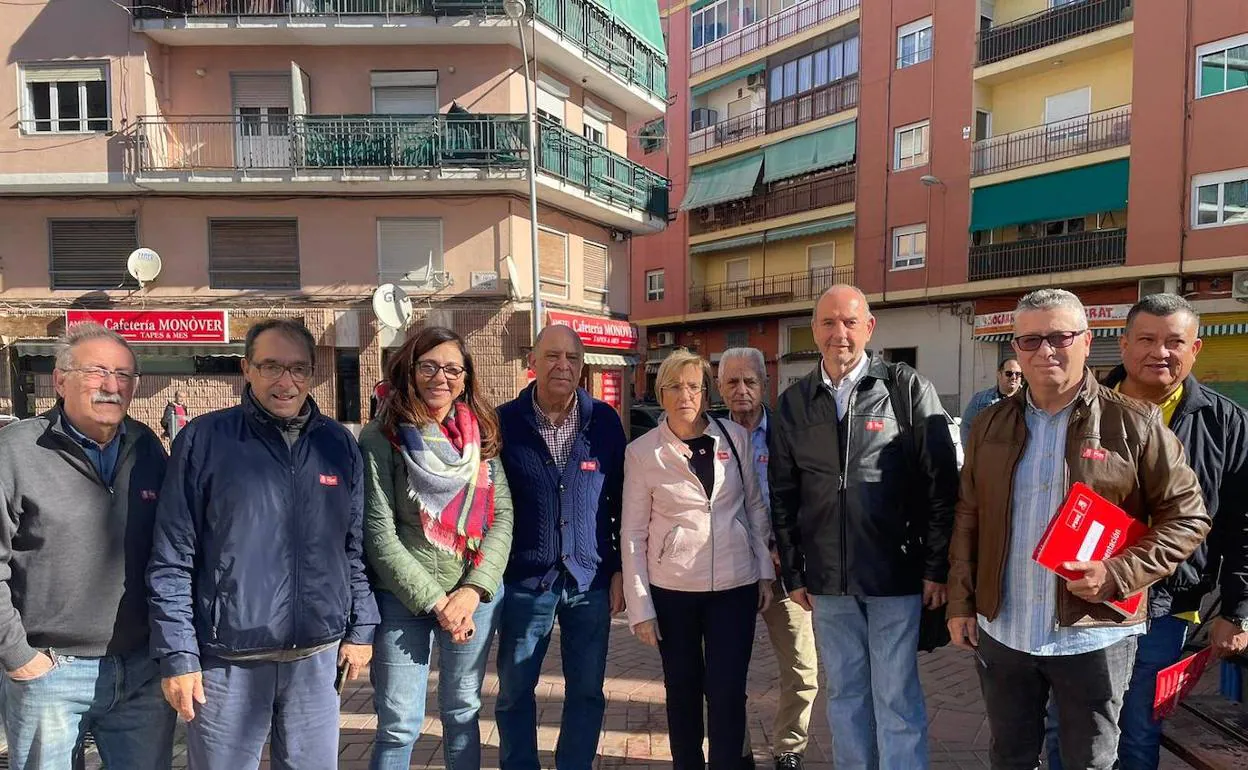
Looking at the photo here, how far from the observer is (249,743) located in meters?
2.49

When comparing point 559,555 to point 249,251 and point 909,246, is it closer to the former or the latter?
point 249,251

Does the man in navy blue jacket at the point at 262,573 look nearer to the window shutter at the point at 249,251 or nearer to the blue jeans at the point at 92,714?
the blue jeans at the point at 92,714

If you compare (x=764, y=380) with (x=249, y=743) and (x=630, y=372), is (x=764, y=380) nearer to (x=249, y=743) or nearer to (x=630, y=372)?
(x=249, y=743)

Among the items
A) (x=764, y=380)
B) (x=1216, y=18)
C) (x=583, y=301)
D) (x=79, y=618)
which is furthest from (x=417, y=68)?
(x=1216, y=18)

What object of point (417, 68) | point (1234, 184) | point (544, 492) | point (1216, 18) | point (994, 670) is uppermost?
point (1216, 18)

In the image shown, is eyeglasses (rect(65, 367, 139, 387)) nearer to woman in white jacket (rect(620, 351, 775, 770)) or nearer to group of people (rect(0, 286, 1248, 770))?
group of people (rect(0, 286, 1248, 770))

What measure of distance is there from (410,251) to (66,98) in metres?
7.64

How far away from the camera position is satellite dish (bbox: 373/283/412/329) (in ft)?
40.8

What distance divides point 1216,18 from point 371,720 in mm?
21826

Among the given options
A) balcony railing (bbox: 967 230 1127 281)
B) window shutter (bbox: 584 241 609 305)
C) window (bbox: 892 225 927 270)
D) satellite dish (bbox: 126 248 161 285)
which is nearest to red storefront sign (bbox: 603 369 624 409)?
window shutter (bbox: 584 241 609 305)

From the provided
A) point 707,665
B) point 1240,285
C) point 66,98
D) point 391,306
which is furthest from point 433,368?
point 1240,285

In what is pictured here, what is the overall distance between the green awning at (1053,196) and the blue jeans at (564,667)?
65.4ft

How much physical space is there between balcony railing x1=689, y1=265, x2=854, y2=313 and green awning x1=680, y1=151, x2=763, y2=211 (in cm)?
321

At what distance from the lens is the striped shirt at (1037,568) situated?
8.10ft
